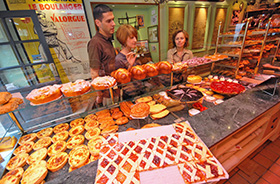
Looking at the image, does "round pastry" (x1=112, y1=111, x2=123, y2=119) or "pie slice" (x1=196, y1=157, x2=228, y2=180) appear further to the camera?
"round pastry" (x1=112, y1=111, x2=123, y2=119)

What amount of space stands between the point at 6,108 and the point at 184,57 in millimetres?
4065

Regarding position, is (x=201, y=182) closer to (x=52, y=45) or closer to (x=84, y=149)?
(x=84, y=149)

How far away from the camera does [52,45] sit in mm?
4125

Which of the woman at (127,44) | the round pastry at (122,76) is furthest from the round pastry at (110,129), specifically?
the woman at (127,44)

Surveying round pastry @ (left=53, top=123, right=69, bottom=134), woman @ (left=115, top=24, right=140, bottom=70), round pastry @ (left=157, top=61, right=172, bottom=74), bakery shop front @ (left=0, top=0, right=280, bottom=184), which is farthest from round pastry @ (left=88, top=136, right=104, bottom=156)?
woman @ (left=115, top=24, right=140, bottom=70)

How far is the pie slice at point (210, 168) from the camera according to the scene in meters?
0.93

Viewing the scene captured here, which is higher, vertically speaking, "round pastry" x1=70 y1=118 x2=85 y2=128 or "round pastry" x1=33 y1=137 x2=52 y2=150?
"round pastry" x1=70 y1=118 x2=85 y2=128

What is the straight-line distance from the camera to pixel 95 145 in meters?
1.45

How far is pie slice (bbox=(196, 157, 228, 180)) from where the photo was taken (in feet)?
3.04

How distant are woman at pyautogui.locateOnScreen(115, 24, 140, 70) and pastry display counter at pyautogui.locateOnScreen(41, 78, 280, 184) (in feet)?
4.78

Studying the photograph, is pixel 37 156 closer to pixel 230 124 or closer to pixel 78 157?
pixel 78 157

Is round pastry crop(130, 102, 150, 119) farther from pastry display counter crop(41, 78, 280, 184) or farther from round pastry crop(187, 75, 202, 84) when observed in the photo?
round pastry crop(187, 75, 202, 84)

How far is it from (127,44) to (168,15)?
169 inches

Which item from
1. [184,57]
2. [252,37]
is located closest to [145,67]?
[184,57]
